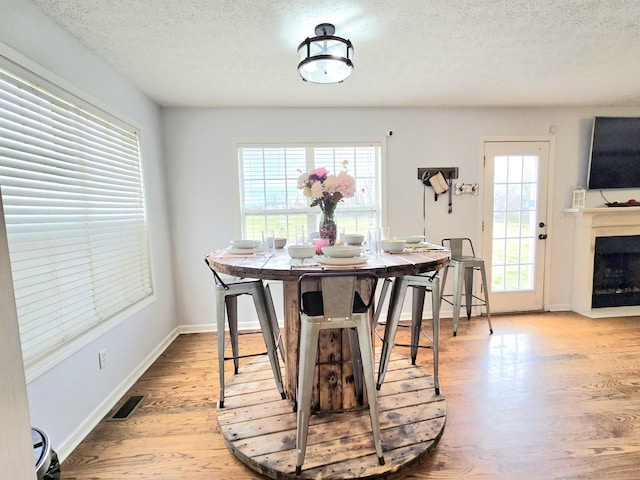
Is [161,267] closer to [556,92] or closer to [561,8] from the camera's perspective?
[561,8]

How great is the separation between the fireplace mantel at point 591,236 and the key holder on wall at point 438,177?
144 cm

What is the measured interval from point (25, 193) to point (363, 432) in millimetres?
2102

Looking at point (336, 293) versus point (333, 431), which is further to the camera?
point (333, 431)

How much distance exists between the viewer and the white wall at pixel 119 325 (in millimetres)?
1562

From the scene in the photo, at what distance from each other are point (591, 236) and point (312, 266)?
12.4 ft

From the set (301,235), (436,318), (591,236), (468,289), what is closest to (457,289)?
(468,289)

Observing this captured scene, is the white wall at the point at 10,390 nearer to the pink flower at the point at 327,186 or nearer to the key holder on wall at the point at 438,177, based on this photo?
the pink flower at the point at 327,186

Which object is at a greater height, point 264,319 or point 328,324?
point 328,324

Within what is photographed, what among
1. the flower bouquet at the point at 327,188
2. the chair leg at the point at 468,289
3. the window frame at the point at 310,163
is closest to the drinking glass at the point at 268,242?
the flower bouquet at the point at 327,188

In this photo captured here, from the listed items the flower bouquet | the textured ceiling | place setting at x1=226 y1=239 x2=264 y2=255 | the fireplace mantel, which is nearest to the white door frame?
the fireplace mantel

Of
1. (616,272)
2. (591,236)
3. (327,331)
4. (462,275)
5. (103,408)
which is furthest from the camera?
(616,272)

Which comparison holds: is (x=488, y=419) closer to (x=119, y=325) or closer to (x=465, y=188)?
(x=465, y=188)

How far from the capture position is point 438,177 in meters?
3.48

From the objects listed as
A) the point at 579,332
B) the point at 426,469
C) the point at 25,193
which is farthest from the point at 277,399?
the point at 579,332
